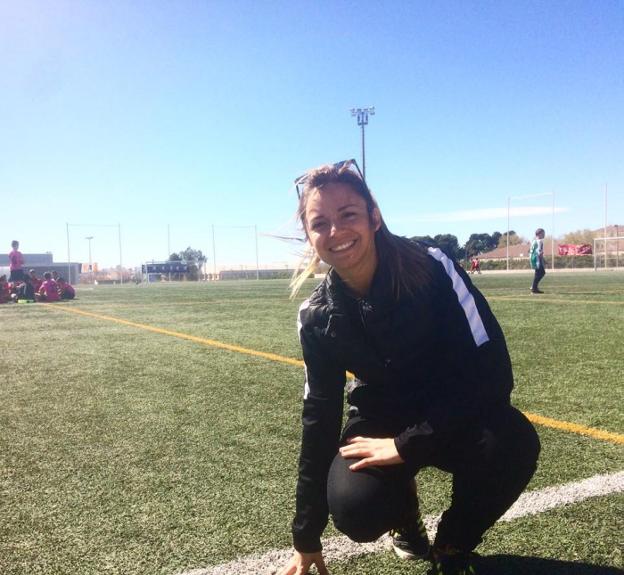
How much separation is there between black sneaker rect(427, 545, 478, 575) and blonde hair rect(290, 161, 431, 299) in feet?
2.65

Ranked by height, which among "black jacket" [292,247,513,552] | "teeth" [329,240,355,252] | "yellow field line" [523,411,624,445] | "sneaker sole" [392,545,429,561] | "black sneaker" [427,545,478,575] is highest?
"teeth" [329,240,355,252]

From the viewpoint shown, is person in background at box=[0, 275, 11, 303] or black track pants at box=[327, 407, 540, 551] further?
person in background at box=[0, 275, 11, 303]

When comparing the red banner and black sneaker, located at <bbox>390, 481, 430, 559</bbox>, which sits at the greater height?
the red banner

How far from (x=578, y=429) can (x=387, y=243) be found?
199 cm

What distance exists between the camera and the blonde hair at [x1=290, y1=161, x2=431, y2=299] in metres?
2.09

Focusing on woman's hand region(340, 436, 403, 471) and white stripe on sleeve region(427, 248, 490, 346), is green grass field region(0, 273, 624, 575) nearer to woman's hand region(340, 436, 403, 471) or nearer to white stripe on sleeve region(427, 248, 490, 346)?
woman's hand region(340, 436, 403, 471)

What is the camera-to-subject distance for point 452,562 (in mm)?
1941

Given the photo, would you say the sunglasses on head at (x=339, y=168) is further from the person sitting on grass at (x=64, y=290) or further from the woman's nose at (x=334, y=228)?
the person sitting on grass at (x=64, y=290)

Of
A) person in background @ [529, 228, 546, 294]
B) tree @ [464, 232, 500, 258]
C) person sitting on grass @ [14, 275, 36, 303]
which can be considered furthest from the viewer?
tree @ [464, 232, 500, 258]

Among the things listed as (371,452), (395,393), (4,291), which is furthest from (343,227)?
(4,291)

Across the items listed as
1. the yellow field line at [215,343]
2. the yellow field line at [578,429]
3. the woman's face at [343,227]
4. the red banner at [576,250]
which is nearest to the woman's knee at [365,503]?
the woman's face at [343,227]

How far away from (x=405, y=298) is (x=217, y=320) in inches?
377

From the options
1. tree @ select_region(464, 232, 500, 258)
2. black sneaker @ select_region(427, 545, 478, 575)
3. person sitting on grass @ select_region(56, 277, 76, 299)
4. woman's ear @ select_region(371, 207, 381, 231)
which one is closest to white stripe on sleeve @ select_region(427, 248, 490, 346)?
woman's ear @ select_region(371, 207, 381, 231)

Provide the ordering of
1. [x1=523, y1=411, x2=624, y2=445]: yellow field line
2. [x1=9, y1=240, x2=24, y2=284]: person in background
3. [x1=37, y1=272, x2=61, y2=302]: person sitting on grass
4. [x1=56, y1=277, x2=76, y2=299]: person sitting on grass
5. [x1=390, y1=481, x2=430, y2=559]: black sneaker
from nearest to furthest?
[x1=390, y1=481, x2=430, y2=559]: black sneaker
[x1=523, y1=411, x2=624, y2=445]: yellow field line
[x1=9, y1=240, x2=24, y2=284]: person in background
[x1=37, y1=272, x2=61, y2=302]: person sitting on grass
[x1=56, y1=277, x2=76, y2=299]: person sitting on grass
